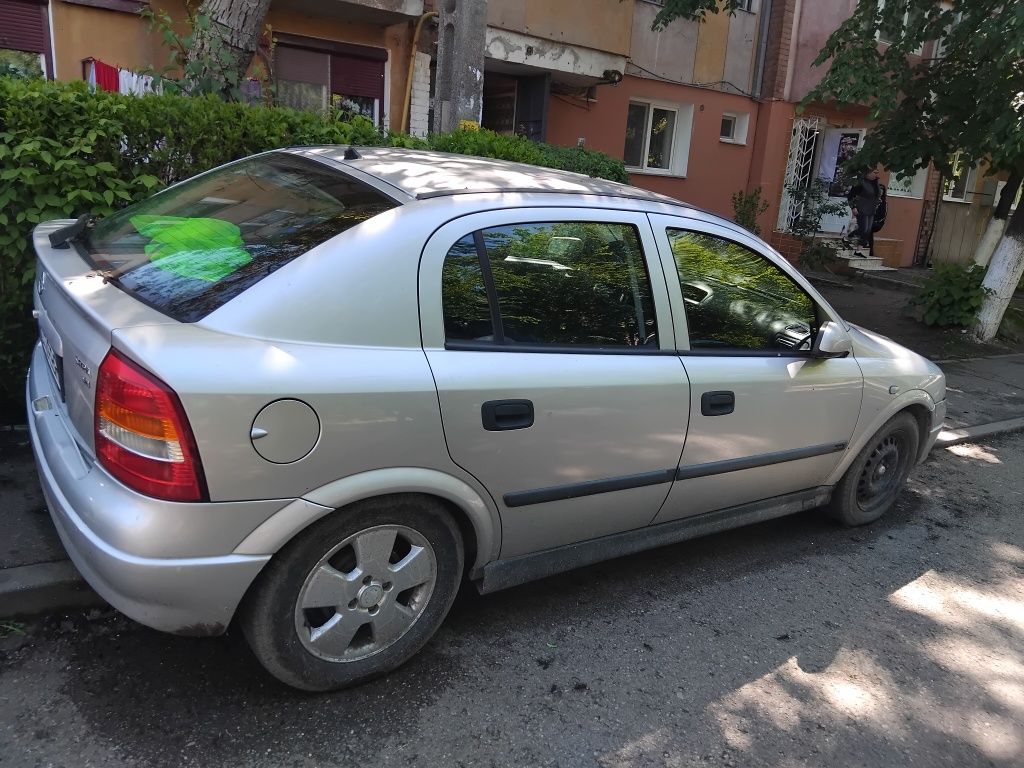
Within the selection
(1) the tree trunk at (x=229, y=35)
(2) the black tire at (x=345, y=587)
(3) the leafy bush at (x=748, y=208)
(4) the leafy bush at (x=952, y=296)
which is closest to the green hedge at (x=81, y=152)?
(1) the tree trunk at (x=229, y=35)

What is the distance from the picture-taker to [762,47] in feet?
47.7

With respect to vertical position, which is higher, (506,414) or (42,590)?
(506,414)

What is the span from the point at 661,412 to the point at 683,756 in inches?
48.1

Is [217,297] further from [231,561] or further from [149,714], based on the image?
[149,714]

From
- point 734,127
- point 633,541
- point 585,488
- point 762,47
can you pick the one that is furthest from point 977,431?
point 762,47

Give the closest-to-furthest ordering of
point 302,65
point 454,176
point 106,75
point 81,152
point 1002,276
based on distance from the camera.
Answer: point 454,176 → point 81,152 → point 106,75 → point 302,65 → point 1002,276

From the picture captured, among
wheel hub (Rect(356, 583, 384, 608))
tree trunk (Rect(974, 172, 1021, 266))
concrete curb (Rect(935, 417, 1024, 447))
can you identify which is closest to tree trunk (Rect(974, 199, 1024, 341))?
tree trunk (Rect(974, 172, 1021, 266))

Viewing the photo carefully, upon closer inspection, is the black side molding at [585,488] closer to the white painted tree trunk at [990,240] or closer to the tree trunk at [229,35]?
the tree trunk at [229,35]

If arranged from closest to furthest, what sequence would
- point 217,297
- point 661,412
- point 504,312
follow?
point 217,297, point 504,312, point 661,412

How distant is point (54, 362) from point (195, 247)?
0.63m

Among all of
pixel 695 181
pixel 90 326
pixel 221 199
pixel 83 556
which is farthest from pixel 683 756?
pixel 695 181

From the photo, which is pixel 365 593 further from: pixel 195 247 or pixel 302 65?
pixel 302 65

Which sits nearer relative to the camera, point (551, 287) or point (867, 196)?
point (551, 287)

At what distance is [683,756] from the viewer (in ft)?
8.46
